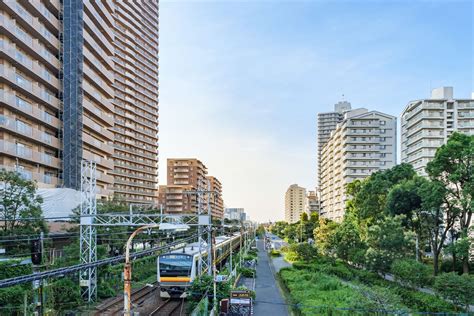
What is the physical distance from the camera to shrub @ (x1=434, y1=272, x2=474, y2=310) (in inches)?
786

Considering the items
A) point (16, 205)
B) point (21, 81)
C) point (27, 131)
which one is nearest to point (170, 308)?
point (16, 205)

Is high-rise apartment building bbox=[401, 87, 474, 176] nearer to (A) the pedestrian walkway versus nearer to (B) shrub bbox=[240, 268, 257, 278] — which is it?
(A) the pedestrian walkway

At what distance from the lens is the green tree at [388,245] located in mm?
30453

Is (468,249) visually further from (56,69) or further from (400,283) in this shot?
(56,69)

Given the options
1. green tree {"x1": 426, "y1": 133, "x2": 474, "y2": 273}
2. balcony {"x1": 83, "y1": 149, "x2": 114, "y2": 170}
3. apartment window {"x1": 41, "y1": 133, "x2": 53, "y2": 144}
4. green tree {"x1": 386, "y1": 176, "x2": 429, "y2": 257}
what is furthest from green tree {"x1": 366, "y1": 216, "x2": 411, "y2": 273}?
balcony {"x1": 83, "y1": 149, "x2": 114, "y2": 170}

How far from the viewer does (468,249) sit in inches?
990

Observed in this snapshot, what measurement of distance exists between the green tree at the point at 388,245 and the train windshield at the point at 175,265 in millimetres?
14989

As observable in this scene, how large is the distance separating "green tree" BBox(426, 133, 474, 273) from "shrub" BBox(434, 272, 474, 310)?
19.7 feet

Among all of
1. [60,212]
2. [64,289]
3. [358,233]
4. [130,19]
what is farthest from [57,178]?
[130,19]

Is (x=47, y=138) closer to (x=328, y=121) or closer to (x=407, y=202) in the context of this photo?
(x=407, y=202)

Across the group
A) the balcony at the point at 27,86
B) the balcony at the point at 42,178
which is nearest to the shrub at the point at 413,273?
the balcony at the point at 42,178

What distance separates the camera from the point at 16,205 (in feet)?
84.4

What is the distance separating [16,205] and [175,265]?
11037 millimetres

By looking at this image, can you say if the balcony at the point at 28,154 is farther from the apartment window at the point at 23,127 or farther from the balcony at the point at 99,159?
the balcony at the point at 99,159
